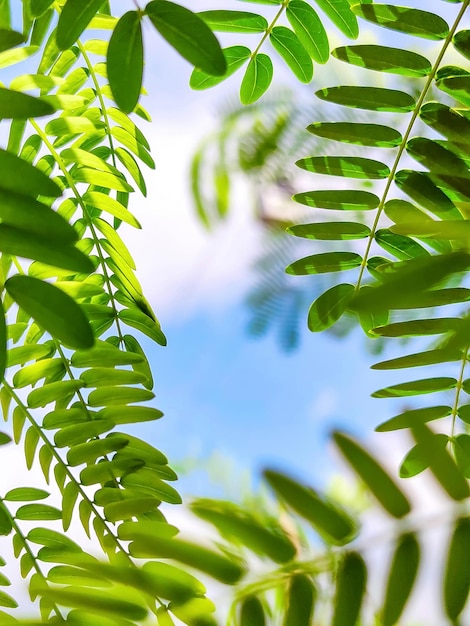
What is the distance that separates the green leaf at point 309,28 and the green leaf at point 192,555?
1.79ft

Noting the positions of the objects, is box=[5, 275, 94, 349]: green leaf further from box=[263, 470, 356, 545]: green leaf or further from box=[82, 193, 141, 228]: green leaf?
box=[82, 193, 141, 228]: green leaf

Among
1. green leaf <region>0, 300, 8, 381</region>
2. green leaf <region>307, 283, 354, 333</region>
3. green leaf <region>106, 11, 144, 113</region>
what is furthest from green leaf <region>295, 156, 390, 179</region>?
green leaf <region>0, 300, 8, 381</region>

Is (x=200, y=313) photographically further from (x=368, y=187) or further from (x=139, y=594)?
(x=139, y=594)

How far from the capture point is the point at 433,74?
617 mm

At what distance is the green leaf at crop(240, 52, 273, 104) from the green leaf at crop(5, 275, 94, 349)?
41 centimetres

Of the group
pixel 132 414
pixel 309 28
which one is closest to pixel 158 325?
pixel 132 414

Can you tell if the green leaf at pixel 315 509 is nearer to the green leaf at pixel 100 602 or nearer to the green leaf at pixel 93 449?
the green leaf at pixel 100 602

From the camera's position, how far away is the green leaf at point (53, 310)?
1.30 ft

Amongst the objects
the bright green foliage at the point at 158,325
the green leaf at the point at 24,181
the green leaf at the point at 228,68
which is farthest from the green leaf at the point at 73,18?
the green leaf at the point at 228,68

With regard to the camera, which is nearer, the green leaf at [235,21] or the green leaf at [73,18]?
the green leaf at [73,18]

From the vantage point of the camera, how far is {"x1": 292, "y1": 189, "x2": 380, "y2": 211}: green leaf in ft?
2.12

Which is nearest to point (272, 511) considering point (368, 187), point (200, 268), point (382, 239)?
point (382, 239)

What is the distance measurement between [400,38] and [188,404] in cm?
270

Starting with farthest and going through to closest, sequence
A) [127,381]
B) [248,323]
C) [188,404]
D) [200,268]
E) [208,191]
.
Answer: [188,404]
[200,268]
[208,191]
[248,323]
[127,381]
